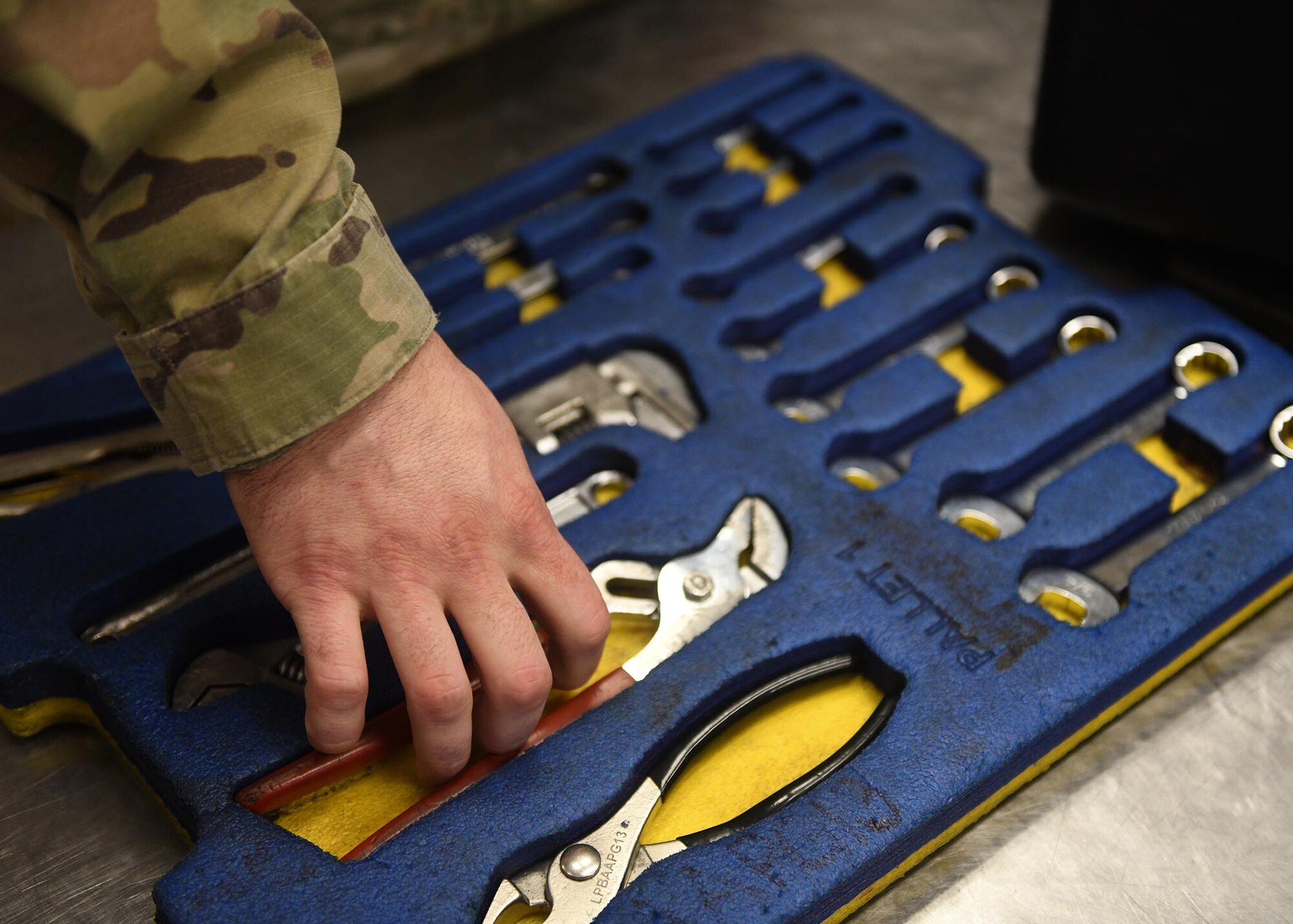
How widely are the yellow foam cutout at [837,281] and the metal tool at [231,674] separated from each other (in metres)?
0.46

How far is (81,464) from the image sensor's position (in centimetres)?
79

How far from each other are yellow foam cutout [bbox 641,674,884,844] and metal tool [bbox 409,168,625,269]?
0.43 metres

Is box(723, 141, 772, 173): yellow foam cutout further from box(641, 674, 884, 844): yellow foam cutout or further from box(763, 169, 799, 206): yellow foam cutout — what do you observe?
box(641, 674, 884, 844): yellow foam cutout

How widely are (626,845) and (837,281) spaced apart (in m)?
0.50

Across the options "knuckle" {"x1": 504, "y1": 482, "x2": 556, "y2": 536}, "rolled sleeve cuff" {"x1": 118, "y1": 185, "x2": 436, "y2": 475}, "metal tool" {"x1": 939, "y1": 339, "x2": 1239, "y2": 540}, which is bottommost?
"metal tool" {"x1": 939, "y1": 339, "x2": 1239, "y2": 540}

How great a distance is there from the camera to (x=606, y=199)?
3.17 feet

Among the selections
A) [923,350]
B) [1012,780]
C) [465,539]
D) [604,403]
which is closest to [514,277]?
[604,403]

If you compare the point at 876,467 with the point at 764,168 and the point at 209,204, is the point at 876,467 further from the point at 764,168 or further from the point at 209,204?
the point at 209,204

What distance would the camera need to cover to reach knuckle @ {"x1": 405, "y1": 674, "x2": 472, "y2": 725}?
1.83ft

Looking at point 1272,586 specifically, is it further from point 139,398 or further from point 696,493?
point 139,398

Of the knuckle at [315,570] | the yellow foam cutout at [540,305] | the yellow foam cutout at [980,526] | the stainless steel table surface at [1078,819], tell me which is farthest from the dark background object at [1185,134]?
the knuckle at [315,570]

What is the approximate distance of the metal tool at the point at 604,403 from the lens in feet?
2.69

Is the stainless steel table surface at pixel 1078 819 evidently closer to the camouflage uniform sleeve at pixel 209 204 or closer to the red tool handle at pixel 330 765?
the red tool handle at pixel 330 765

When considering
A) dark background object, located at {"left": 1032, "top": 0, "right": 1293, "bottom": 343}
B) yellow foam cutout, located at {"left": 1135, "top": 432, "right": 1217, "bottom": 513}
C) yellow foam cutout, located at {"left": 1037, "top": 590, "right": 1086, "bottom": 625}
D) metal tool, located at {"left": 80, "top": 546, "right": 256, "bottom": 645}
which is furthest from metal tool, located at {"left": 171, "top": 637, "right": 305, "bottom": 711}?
dark background object, located at {"left": 1032, "top": 0, "right": 1293, "bottom": 343}
